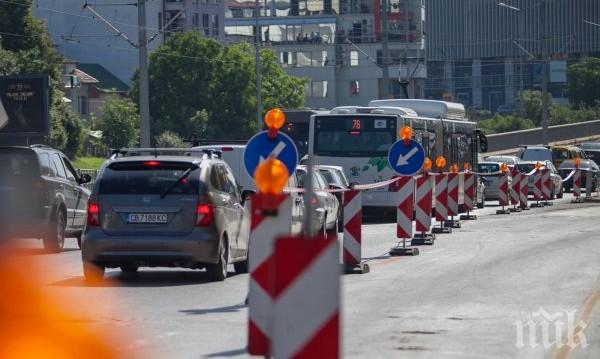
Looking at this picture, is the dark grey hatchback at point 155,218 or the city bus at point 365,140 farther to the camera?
the city bus at point 365,140

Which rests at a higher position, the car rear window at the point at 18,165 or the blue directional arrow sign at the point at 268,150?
the blue directional arrow sign at the point at 268,150

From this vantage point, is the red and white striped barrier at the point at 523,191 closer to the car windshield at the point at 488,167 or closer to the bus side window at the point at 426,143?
the bus side window at the point at 426,143

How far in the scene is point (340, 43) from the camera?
13025 centimetres

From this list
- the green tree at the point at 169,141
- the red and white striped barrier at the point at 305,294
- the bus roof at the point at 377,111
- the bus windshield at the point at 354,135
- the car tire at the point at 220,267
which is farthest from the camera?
the green tree at the point at 169,141

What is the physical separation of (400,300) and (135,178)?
380 cm

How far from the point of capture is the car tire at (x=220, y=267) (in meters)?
17.1

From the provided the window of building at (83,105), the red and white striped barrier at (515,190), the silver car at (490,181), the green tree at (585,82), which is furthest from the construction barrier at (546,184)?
the green tree at (585,82)

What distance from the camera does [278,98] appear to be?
100m

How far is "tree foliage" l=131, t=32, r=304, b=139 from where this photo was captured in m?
91.2

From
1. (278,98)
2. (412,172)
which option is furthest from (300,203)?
(278,98)

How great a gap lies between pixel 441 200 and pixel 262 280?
1792 cm

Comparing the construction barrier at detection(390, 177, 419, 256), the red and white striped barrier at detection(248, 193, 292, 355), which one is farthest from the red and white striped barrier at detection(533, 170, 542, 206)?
the red and white striped barrier at detection(248, 193, 292, 355)

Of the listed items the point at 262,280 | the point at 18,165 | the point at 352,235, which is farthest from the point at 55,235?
the point at 262,280

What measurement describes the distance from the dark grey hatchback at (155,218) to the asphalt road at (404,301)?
0.33 metres
